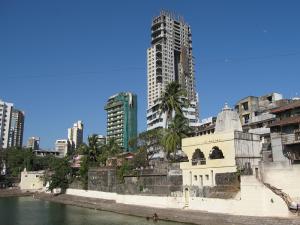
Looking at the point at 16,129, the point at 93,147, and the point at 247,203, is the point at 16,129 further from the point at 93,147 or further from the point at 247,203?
the point at 247,203

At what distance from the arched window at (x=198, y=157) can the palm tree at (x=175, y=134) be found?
30.6 feet

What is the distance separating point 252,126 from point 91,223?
31.8m

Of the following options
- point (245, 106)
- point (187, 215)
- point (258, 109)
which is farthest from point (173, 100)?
point (187, 215)

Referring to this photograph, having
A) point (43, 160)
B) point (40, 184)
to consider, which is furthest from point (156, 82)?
point (40, 184)

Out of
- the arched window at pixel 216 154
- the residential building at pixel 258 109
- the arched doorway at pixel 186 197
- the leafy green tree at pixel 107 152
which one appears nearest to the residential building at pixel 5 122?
the leafy green tree at pixel 107 152

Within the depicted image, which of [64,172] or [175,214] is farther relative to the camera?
[64,172]

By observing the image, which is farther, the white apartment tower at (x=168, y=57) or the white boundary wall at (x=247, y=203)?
the white apartment tower at (x=168, y=57)

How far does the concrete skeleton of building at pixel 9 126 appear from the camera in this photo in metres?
159

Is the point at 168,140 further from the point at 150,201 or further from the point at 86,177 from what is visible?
the point at 86,177

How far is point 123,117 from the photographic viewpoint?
139m

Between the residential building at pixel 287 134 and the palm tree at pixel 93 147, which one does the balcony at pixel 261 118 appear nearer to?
the residential building at pixel 287 134

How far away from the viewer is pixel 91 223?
135ft

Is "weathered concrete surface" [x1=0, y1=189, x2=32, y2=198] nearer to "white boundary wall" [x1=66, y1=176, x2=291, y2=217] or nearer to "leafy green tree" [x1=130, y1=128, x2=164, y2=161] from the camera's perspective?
"leafy green tree" [x1=130, y1=128, x2=164, y2=161]

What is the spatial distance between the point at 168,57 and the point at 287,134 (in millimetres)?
107826
